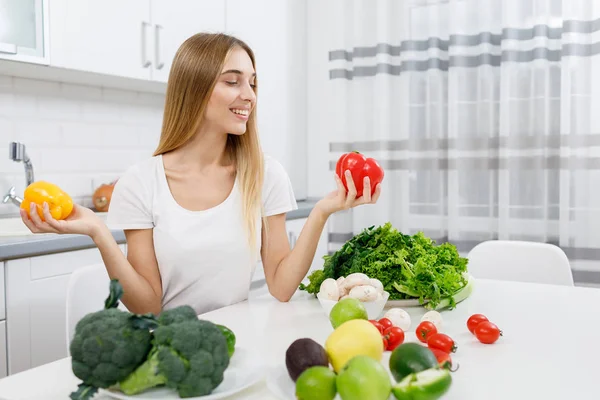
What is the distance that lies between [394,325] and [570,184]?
2.14m

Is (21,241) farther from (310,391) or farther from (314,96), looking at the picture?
(314,96)

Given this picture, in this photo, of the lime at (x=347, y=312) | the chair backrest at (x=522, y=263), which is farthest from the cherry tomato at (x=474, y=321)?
the chair backrest at (x=522, y=263)

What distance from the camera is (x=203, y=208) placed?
172 cm

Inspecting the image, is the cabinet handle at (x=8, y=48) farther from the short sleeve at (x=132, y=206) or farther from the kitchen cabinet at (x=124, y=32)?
the short sleeve at (x=132, y=206)

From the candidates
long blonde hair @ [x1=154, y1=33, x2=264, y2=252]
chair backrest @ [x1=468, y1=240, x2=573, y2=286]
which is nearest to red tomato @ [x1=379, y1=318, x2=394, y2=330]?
long blonde hair @ [x1=154, y1=33, x2=264, y2=252]

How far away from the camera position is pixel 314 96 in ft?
12.9

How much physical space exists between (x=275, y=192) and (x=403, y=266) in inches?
20.5

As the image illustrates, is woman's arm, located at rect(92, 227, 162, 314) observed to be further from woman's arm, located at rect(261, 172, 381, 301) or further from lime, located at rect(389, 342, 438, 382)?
lime, located at rect(389, 342, 438, 382)

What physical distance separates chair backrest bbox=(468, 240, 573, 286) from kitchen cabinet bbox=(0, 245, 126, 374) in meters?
1.44

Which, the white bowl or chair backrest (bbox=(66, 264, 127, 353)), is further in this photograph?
chair backrest (bbox=(66, 264, 127, 353))

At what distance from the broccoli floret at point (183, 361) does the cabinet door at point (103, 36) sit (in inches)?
75.3

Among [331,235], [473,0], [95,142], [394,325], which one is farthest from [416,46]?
[394,325]

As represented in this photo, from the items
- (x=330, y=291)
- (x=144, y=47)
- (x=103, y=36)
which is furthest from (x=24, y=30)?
(x=330, y=291)

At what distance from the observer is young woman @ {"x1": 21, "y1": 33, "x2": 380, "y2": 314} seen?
1.66m
